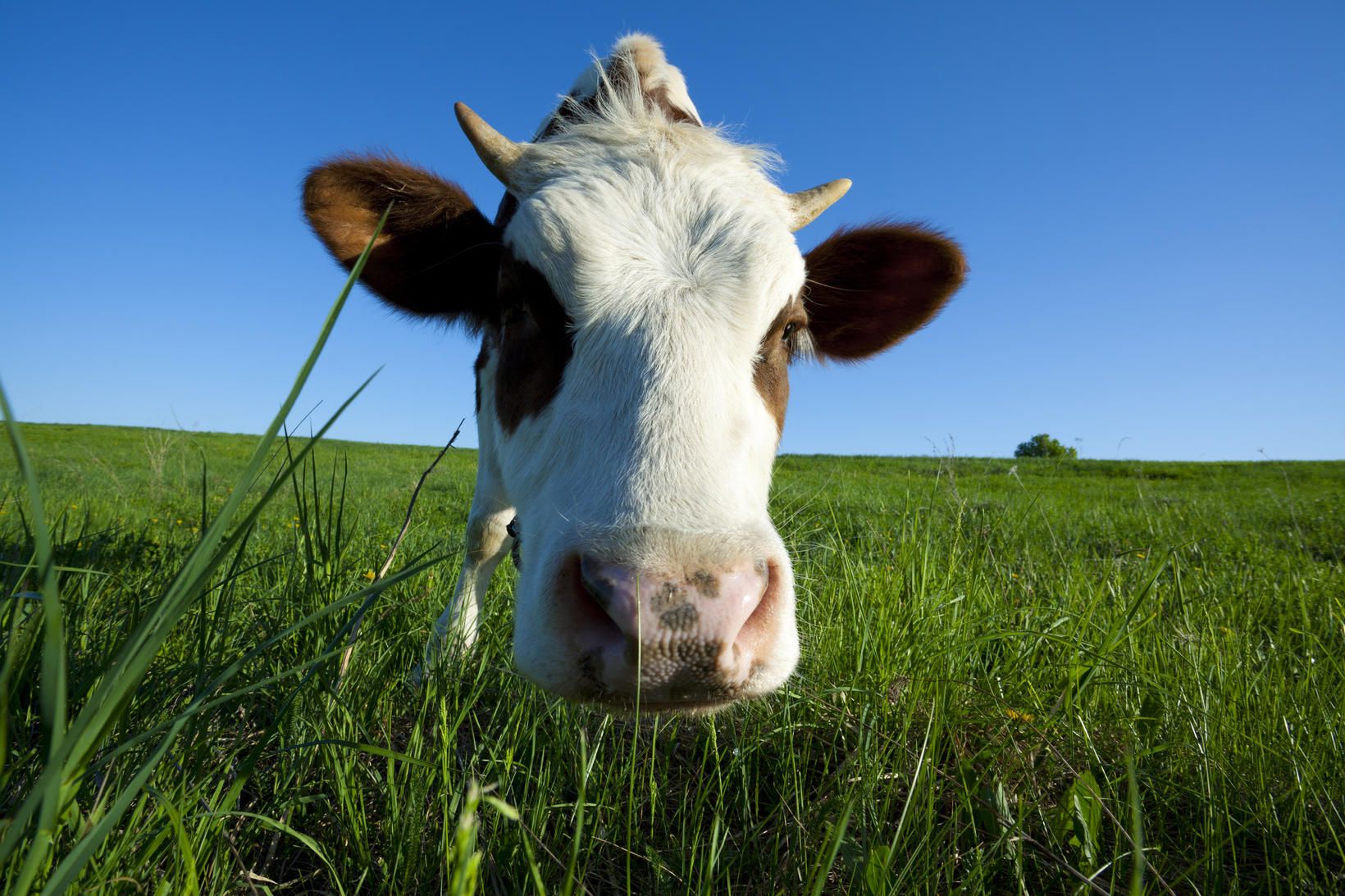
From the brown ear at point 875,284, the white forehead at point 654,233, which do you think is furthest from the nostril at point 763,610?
the brown ear at point 875,284

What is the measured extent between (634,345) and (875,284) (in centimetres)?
208

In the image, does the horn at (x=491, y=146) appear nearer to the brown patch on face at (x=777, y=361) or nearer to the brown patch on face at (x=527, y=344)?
the brown patch on face at (x=527, y=344)

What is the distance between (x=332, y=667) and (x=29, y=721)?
667 mm

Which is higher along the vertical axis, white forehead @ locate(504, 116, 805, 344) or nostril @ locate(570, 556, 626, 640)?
white forehead @ locate(504, 116, 805, 344)

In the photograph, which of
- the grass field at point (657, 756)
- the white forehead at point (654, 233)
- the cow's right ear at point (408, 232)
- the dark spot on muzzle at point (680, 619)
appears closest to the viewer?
the grass field at point (657, 756)

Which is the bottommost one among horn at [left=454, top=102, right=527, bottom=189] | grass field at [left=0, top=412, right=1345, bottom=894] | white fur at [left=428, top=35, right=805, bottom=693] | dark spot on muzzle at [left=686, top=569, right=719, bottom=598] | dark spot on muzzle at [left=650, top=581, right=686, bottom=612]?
grass field at [left=0, top=412, right=1345, bottom=894]

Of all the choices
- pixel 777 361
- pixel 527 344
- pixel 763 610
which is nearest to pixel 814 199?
pixel 777 361

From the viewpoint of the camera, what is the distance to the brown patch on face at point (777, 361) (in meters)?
2.46

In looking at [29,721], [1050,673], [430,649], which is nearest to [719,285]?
[430,649]

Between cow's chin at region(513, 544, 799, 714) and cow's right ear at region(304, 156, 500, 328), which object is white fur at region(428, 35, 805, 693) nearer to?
cow's chin at region(513, 544, 799, 714)

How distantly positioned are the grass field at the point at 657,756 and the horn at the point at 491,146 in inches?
59.1

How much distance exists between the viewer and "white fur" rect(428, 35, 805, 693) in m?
1.58

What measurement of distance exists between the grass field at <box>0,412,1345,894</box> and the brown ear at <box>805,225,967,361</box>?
1292 millimetres

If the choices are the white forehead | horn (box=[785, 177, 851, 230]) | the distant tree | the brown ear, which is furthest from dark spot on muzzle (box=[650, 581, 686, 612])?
the distant tree
